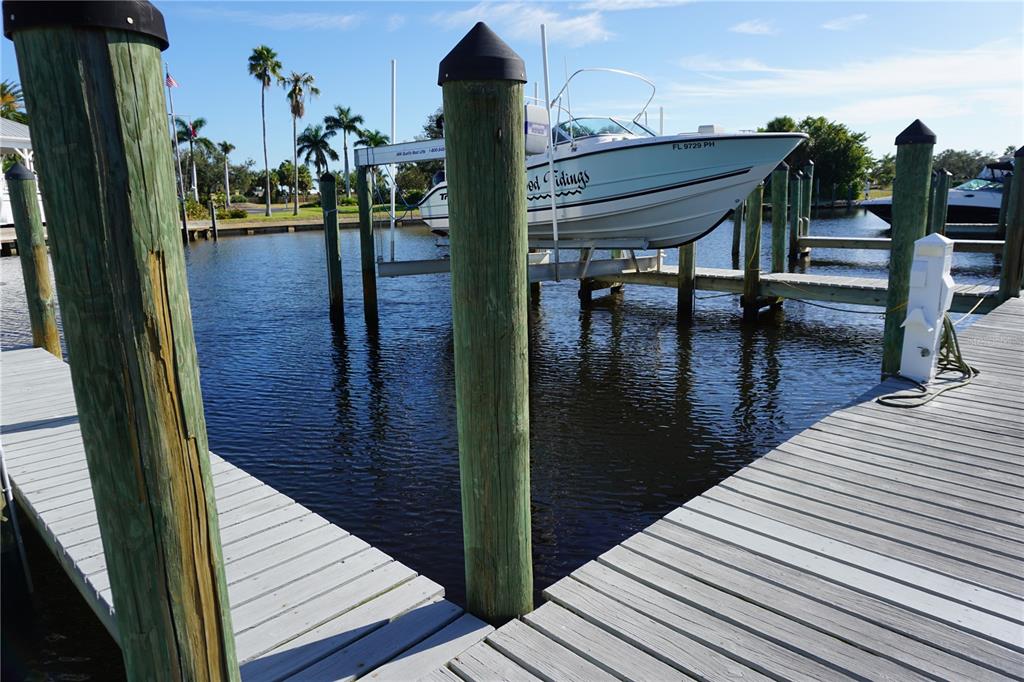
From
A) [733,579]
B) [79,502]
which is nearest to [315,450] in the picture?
[79,502]

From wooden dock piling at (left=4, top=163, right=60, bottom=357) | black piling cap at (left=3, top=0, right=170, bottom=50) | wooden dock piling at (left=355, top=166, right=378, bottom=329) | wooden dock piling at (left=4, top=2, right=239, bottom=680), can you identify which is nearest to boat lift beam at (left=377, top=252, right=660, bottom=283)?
wooden dock piling at (left=355, top=166, right=378, bottom=329)

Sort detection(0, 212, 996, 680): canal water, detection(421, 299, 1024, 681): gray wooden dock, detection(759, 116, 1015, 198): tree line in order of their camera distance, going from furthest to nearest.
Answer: detection(759, 116, 1015, 198): tree line
detection(0, 212, 996, 680): canal water
detection(421, 299, 1024, 681): gray wooden dock

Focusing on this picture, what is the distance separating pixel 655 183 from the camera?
1105 centimetres

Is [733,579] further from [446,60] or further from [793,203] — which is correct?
[793,203]

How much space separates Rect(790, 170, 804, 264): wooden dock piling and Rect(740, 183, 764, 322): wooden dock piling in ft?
19.3

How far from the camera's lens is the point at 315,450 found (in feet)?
24.8

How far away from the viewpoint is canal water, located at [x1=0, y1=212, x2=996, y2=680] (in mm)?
5402

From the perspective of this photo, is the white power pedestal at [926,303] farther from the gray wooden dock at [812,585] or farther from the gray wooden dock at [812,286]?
the gray wooden dock at [812,286]

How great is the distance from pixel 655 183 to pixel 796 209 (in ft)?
31.0

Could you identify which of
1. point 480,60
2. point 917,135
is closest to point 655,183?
point 917,135

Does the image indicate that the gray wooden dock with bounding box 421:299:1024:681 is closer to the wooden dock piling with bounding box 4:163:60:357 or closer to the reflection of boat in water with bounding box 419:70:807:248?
the reflection of boat in water with bounding box 419:70:807:248

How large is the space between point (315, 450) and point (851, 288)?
30.9 feet

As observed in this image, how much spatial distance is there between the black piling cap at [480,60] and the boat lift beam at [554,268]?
8525mm

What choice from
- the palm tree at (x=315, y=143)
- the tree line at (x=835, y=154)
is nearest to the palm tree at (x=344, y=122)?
the palm tree at (x=315, y=143)
